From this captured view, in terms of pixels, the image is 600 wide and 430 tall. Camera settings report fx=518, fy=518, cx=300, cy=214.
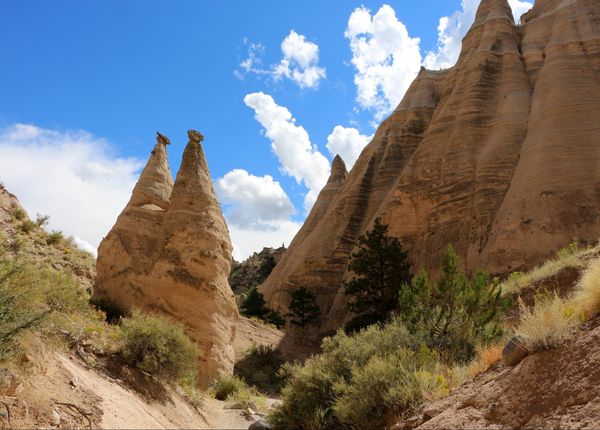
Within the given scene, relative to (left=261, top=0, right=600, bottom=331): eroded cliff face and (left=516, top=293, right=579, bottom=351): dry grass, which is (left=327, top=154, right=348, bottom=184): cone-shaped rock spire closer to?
(left=261, top=0, right=600, bottom=331): eroded cliff face

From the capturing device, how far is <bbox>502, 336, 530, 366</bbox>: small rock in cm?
540

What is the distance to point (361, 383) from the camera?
28.1 feet

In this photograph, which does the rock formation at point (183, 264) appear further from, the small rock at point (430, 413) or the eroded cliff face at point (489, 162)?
the eroded cliff face at point (489, 162)

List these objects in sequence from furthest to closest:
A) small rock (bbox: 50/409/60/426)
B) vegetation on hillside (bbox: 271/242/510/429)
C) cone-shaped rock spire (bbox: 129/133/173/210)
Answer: cone-shaped rock spire (bbox: 129/133/173/210)
vegetation on hillside (bbox: 271/242/510/429)
small rock (bbox: 50/409/60/426)

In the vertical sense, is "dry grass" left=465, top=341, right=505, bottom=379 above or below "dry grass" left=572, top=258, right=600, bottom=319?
below

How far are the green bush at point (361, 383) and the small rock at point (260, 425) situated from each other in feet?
1.63

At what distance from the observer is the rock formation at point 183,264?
615 inches

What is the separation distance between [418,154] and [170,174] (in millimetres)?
19577

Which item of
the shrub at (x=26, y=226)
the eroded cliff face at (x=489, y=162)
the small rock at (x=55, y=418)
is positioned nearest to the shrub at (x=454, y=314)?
the small rock at (x=55, y=418)

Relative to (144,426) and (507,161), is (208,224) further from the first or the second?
(507,161)

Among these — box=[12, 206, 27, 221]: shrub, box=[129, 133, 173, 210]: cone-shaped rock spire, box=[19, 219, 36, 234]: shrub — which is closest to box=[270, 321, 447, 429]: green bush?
box=[129, 133, 173, 210]: cone-shaped rock spire

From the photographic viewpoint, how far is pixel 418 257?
31172 millimetres

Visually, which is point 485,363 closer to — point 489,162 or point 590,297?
point 590,297

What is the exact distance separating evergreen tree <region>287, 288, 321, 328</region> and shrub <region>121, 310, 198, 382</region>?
2111cm
